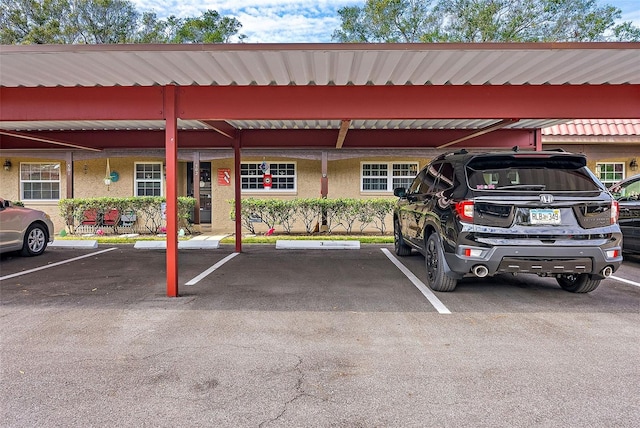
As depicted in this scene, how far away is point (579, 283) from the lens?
5609 millimetres

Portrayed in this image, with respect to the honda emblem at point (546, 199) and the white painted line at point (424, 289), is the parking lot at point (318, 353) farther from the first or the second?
the honda emblem at point (546, 199)

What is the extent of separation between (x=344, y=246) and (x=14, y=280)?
662 cm

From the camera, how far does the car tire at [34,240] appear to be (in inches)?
347

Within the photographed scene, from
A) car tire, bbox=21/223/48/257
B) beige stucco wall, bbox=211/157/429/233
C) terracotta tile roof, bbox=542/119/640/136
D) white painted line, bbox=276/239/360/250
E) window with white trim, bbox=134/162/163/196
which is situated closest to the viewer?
car tire, bbox=21/223/48/257

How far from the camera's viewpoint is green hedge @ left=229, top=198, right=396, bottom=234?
12156 mm

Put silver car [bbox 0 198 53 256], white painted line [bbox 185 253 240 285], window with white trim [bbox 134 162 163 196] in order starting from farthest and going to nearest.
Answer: window with white trim [bbox 134 162 163 196] → silver car [bbox 0 198 53 256] → white painted line [bbox 185 253 240 285]

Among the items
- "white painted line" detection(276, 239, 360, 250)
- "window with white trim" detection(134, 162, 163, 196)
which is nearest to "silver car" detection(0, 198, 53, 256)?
"window with white trim" detection(134, 162, 163, 196)

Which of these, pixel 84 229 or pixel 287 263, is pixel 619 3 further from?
pixel 84 229

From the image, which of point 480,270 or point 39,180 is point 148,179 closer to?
point 39,180

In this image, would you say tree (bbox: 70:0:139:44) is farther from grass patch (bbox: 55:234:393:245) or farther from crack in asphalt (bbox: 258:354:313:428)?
crack in asphalt (bbox: 258:354:313:428)

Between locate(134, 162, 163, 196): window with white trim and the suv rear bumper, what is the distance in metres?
11.9

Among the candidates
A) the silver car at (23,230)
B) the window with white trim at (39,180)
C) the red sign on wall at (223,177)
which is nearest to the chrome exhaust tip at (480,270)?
the silver car at (23,230)

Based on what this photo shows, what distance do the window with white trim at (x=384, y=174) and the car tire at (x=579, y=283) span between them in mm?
8122

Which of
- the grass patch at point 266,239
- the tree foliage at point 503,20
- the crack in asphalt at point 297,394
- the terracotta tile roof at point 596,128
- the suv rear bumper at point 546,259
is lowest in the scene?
the crack in asphalt at point 297,394
